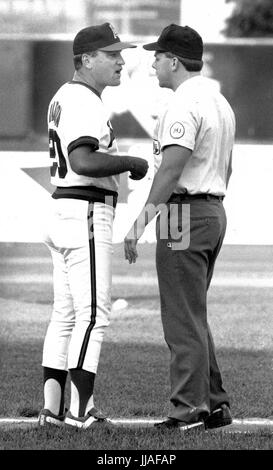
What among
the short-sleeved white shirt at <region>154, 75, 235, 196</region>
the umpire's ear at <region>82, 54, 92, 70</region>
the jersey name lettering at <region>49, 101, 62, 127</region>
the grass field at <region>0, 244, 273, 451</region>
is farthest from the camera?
the umpire's ear at <region>82, 54, 92, 70</region>

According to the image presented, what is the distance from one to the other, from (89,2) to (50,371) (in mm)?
13208

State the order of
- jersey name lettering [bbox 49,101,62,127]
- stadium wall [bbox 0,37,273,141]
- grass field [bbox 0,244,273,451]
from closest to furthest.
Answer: grass field [bbox 0,244,273,451]
jersey name lettering [bbox 49,101,62,127]
stadium wall [bbox 0,37,273,141]

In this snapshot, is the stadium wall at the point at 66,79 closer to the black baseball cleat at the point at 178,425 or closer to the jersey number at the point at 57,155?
the jersey number at the point at 57,155

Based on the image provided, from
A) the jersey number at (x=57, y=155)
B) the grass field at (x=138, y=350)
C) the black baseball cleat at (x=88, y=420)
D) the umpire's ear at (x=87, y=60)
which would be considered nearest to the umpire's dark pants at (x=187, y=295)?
the grass field at (x=138, y=350)

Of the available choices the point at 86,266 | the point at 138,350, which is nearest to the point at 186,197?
the point at 86,266

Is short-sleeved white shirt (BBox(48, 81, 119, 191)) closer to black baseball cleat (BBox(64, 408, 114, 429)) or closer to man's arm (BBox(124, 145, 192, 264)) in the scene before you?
man's arm (BBox(124, 145, 192, 264))

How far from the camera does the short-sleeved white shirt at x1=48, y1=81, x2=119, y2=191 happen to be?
18.5ft

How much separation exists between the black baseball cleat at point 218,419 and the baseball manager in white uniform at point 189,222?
7 cm

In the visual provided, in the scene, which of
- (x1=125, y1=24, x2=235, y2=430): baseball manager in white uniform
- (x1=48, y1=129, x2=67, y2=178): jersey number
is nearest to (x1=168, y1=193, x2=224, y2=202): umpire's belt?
(x1=125, y1=24, x2=235, y2=430): baseball manager in white uniform

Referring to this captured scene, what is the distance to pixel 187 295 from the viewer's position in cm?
577

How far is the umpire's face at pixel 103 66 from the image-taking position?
19.1 feet

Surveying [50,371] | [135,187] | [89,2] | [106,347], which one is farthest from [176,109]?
[89,2]

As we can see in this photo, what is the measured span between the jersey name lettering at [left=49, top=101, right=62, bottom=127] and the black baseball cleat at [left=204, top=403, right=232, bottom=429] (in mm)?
1632

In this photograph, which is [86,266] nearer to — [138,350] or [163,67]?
[163,67]
